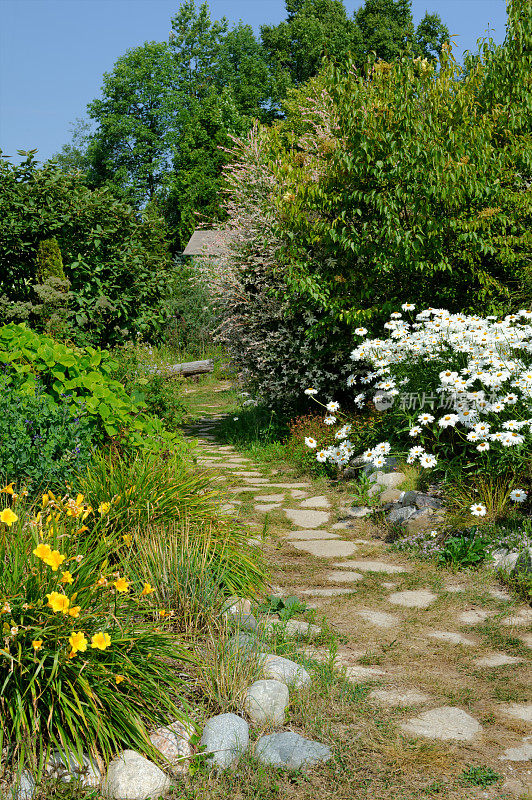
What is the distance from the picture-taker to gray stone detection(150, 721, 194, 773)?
245 cm

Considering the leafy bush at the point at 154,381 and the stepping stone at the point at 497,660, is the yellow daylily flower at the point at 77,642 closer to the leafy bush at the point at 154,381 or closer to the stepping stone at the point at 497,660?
the stepping stone at the point at 497,660

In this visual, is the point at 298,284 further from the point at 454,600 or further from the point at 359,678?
the point at 359,678

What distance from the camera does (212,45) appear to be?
125 ft

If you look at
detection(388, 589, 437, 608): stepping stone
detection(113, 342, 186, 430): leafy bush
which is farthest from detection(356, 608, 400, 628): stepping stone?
detection(113, 342, 186, 430): leafy bush

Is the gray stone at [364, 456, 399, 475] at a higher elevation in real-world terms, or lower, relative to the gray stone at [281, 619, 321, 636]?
higher

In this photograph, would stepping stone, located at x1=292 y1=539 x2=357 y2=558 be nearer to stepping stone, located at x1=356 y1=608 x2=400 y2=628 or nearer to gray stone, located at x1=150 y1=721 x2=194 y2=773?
stepping stone, located at x1=356 y1=608 x2=400 y2=628

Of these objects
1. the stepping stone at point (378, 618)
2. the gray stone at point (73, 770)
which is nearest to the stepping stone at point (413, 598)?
the stepping stone at point (378, 618)

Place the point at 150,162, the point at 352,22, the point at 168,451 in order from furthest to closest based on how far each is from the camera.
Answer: the point at 150,162 < the point at 352,22 < the point at 168,451

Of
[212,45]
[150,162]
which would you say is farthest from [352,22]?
[150,162]

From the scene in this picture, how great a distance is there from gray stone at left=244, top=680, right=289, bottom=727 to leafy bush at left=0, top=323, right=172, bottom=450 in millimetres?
2326

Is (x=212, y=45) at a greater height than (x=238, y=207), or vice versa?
(x=212, y=45)

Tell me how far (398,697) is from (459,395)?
275 centimetres

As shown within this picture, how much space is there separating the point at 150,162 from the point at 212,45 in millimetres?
7623

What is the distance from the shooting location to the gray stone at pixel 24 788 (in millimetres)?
2162
